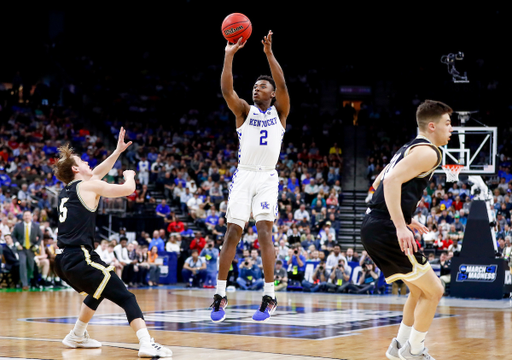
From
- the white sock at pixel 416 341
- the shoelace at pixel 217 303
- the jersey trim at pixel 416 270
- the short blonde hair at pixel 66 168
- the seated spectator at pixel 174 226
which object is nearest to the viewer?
the jersey trim at pixel 416 270

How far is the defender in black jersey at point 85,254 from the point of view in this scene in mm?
6934

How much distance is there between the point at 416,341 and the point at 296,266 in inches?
517

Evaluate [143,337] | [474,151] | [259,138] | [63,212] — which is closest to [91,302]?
[143,337]

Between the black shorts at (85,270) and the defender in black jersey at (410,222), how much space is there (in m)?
2.73

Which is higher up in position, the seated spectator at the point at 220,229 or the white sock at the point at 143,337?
the seated spectator at the point at 220,229

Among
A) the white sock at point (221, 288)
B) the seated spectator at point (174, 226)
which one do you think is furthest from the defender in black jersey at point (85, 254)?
the seated spectator at point (174, 226)

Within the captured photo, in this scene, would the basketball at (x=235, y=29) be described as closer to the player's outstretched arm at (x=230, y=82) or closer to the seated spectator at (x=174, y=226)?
the player's outstretched arm at (x=230, y=82)

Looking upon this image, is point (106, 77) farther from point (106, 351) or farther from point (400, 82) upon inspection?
point (106, 351)

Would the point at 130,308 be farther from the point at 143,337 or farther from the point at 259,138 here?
the point at 259,138

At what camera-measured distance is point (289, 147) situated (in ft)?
89.2

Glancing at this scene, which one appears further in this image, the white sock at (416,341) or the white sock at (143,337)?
the white sock at (143,337)

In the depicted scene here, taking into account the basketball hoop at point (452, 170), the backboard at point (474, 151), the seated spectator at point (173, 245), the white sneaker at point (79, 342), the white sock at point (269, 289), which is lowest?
the white sneaker at point (79, 342)

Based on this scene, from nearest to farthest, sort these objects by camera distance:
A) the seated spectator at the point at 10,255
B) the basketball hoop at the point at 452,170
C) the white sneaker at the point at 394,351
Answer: the white sneaker at the point at 394,351
the basketball hoop at the point at 452,170
the seated spectator at the point at 10,255

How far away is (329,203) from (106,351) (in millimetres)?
16279
